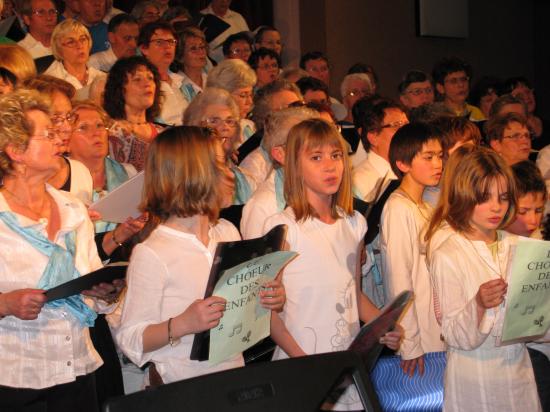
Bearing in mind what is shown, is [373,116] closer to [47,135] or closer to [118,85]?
[118,85]

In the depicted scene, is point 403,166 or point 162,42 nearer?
point 403,166

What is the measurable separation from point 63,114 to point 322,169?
1.06 meters

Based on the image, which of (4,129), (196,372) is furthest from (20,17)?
(196,372)

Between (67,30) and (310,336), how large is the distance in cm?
288

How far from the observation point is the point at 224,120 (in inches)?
157

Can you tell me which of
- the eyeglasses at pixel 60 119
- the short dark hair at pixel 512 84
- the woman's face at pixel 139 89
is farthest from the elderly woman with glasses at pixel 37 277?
the short dark hair at pixel 512 84

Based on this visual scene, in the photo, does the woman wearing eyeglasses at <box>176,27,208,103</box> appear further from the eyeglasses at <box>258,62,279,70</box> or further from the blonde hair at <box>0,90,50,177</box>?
the blonde hair at <box>0,90,50,177</box>

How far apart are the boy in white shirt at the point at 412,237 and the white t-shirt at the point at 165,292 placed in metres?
1.05

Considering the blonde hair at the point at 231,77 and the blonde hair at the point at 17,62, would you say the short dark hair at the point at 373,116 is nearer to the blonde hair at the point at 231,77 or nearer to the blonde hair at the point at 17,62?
the blonde hair at the point at 231,77

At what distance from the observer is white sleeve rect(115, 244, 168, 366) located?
2305 millimetres

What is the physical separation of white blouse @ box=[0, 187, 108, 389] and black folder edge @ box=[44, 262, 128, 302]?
158mm

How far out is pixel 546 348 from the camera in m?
3.46

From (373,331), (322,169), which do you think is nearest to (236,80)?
(322,169)

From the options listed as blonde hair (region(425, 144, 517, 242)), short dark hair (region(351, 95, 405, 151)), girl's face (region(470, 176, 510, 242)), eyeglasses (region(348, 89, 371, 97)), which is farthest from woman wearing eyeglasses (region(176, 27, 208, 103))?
girl's face (region(470, 176, 510, 242))
